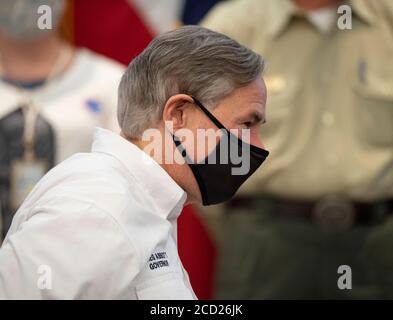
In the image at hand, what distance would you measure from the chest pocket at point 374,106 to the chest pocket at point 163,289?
202cm

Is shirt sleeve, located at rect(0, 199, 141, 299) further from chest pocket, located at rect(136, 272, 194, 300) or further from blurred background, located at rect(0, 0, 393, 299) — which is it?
blurred background, located at rect(0, 0, 393, 299)

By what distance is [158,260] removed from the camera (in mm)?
2281

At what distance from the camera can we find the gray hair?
2.37 meters

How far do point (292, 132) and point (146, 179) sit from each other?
192 cm

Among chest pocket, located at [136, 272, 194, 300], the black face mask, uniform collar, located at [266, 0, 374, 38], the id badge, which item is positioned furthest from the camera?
uniform collar, located at [266, 0, 374, 38]

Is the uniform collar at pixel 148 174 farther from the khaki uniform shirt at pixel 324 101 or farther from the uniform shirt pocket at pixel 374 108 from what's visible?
the uniform shirt pocket at pixel 374 108

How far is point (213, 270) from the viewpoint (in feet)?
15.1

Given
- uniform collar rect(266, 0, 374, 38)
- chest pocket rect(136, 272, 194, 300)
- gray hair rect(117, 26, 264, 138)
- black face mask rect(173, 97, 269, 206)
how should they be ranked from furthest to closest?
uniform collar rect(266, 0, 374, 38), black face mask rect(173, 97, 269, 206), gray hair rect(117, 26, 264, 138), chest pocket rect(136, 272, 194, 300)

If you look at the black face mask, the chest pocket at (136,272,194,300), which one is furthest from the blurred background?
the chest pocket at (136,272,194,300)

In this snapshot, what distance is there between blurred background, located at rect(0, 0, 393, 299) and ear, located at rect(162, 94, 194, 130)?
172cm
